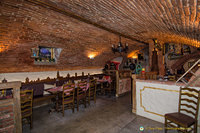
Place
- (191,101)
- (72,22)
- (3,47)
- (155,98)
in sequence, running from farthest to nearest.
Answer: (72,22) < (3,47) < (155,98) < (191,101)

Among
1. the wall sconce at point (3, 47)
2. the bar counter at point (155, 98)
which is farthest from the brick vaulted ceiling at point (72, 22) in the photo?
the bar counter at point (155, 98)

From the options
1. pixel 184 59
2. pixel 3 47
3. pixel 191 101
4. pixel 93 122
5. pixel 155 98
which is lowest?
pixel 93 122

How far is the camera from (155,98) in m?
3.42

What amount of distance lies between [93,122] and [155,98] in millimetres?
2022

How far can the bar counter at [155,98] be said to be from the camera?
306 centimetres

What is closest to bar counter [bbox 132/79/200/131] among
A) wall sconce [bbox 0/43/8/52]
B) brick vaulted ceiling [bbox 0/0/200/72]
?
brick vaulted ceiling [bbox 0/0/200/72]

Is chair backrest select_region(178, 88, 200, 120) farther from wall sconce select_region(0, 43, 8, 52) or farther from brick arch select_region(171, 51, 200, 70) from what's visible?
brick arch select_region(171, 51, 200, 70)

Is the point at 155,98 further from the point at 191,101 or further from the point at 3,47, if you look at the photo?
the point at 3,47

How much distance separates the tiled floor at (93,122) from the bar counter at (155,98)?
23 centimetres

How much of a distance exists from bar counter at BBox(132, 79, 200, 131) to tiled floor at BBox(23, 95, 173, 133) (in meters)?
0.23

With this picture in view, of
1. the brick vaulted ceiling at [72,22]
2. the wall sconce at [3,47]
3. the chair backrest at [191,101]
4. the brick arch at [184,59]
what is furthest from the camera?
the brick arch at [184,59]

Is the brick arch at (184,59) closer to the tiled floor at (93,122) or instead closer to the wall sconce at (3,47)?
the tiled floor at (93,122)

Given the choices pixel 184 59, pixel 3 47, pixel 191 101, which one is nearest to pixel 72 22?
pixel 3 47

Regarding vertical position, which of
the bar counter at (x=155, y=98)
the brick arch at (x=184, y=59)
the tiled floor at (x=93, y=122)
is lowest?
the tiled floor at (x=93, y=122)
